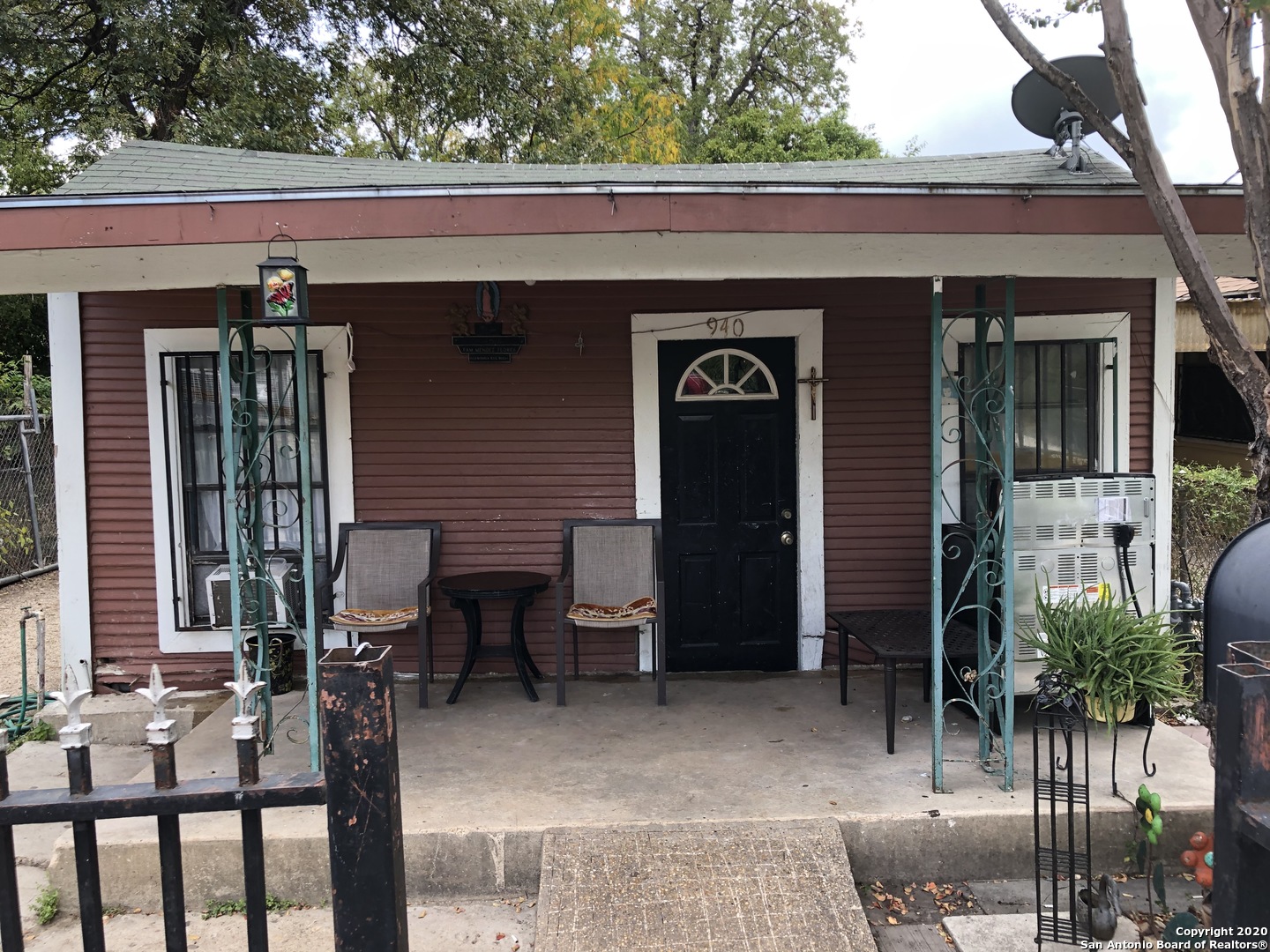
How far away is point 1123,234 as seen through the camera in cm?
341

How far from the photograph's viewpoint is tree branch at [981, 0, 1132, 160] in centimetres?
347

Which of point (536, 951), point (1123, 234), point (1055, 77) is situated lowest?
point (536, 951)

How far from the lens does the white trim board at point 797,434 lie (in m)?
5.26

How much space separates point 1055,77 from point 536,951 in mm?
3954

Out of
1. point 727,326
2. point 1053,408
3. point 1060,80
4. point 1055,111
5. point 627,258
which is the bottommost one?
point 1053,408

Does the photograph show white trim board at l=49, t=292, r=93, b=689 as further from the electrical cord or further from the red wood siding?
the electrical cord

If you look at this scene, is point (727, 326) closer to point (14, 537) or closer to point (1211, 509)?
point (1211, 509)

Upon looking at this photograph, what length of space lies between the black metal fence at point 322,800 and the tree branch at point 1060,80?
3.50 m

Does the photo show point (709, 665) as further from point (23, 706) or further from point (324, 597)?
point (23, 706)

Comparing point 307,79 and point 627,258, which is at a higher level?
point 307,79

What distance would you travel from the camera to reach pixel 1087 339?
5203 millimetres

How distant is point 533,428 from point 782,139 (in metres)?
15.5

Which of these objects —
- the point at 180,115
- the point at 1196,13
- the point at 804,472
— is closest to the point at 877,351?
the point at 804,472

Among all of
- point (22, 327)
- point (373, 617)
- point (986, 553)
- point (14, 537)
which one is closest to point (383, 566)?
point (373, 617)
